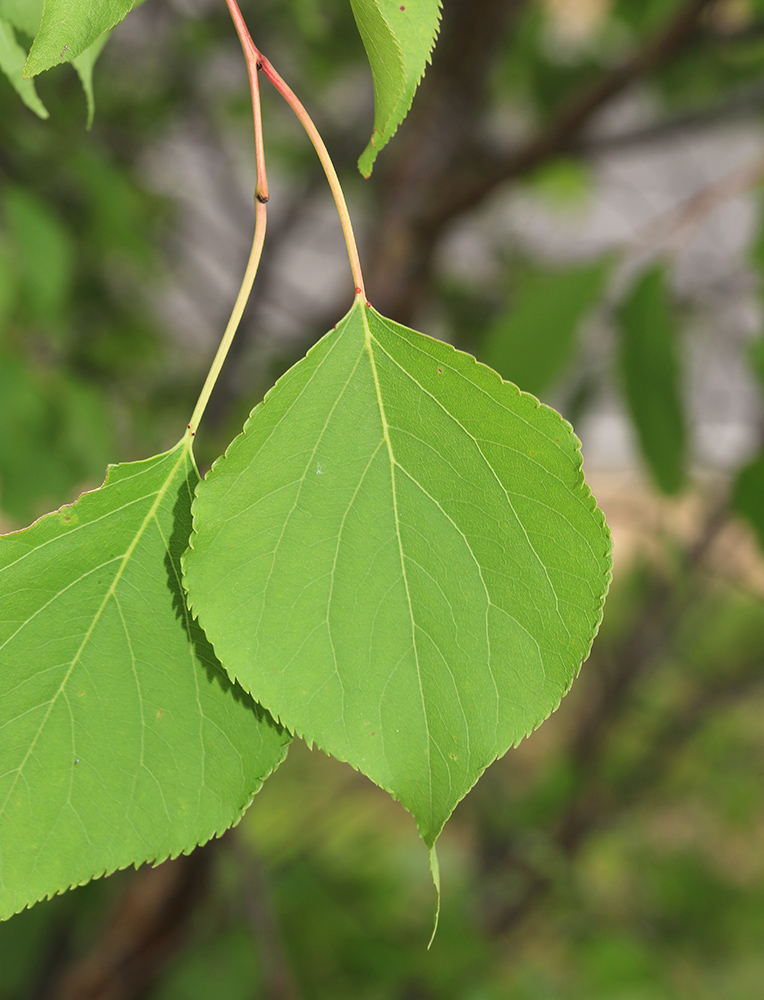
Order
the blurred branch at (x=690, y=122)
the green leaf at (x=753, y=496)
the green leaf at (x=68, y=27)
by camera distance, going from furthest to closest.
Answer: the blurred branch at (x=690, y=122) < the green leaf at (x=753, y=496) < the green leaf at (x=68, y=27)

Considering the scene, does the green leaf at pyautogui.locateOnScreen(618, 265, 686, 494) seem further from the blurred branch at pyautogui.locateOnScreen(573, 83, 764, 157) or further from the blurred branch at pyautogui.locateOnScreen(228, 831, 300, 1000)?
the blurred branch at pyautogui.locateOnScreen(228, 831, 300, 1000)

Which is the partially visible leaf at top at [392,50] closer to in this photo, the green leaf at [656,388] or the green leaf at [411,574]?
the green leaf at [411,574]

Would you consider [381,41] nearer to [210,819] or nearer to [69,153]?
[210,819]

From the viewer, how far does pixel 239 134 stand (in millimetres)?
1614

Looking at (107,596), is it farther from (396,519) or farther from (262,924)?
(262,924)

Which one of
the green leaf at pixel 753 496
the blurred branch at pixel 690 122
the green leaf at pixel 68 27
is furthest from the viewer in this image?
the blurred branch at pixel 690 122

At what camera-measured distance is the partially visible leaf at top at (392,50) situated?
0.25m

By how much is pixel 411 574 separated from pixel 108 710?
0.11 m

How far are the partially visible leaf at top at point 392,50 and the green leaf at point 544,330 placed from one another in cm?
61

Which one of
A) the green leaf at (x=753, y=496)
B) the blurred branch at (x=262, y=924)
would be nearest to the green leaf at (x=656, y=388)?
the green leaf at (x=753, y=496)

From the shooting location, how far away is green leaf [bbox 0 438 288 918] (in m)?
0.26

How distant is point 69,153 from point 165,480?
2.83ft

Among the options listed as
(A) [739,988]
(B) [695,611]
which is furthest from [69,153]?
(A) [739,988]

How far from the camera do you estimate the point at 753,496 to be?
751 mm
